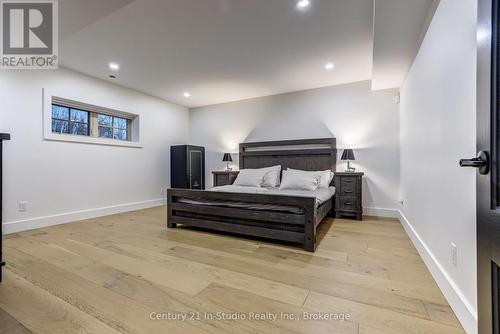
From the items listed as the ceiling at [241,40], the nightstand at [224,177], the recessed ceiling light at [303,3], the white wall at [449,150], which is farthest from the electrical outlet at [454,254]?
the nightstand at [224,177]

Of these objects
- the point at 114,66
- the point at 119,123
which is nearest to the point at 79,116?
the point at 119,123

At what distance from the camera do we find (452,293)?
138 cm

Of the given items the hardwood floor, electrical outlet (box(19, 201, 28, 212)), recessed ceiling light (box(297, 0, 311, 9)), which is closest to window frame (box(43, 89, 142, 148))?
electrical outlet (box(19, 201, 28, 212))

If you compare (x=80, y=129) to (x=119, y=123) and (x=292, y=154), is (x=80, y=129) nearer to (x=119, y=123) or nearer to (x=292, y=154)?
(x=119, y=123)

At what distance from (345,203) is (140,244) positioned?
3023 mm

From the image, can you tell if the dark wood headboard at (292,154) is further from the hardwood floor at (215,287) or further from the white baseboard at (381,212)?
the hardwood floor at (215,287)

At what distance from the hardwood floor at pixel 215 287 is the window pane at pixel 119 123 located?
7.87ft

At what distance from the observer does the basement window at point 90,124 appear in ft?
11.6

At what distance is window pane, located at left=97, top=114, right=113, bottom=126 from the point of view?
4.18 m

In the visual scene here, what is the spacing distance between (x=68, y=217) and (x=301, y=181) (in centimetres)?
363

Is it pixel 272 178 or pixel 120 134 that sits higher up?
pixel 120 134

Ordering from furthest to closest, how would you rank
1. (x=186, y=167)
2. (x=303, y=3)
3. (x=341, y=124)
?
(x=186, y=167)
(x=341, y=124)
(x=303, y=3)

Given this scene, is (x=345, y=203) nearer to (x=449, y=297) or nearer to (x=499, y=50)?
(x=449, y=297)

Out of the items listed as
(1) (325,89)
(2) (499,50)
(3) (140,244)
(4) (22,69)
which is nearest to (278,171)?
(1) (325,89)
